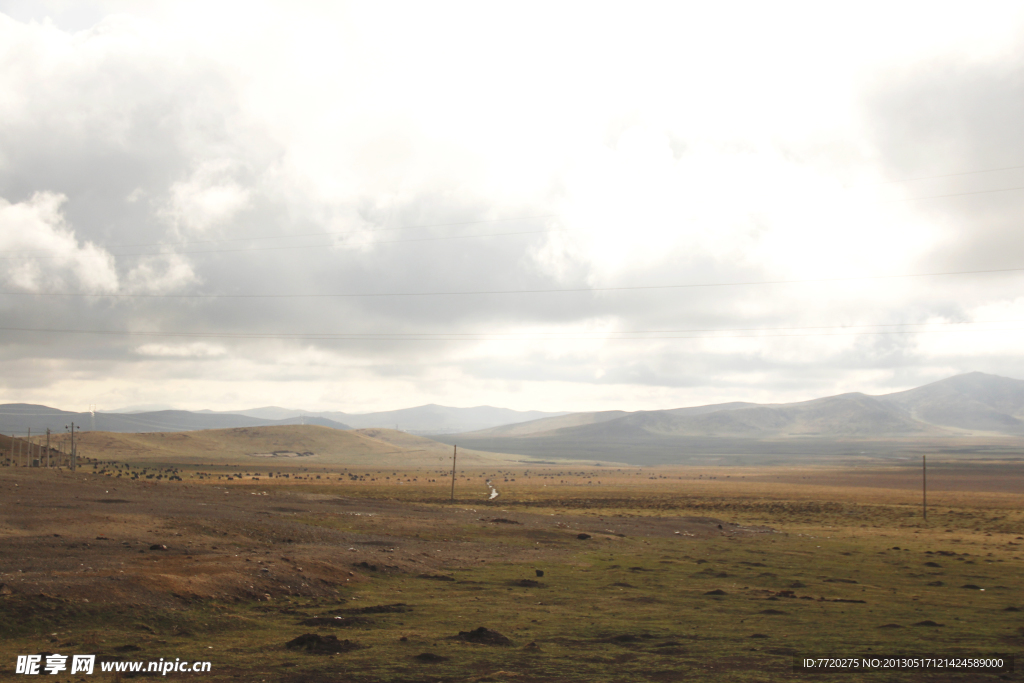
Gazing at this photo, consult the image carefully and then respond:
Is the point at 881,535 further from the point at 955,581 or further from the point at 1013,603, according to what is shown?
the point at 1013,603

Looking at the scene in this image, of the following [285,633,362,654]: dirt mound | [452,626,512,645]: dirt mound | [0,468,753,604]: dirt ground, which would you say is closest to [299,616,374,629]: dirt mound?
[285,633,362,654]: dirt mound

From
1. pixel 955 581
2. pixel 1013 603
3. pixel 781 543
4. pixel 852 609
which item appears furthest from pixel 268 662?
pixel 781 543

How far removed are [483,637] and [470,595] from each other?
23.6ft

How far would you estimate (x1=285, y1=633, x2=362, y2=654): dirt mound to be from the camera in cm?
1368

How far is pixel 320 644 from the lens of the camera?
45.6ft

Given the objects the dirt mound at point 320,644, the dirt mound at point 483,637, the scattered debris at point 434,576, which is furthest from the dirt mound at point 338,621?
the scattered debris at point 434,576

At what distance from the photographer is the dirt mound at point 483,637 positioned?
15.0 meters

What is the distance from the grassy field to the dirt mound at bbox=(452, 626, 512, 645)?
19cm

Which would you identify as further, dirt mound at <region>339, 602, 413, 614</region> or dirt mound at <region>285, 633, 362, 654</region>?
dirt mound at <region>339, 602, 413, 614</region>

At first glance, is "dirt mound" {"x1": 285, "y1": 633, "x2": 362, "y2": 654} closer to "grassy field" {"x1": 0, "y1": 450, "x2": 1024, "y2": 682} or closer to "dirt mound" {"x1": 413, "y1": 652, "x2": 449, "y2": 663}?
"grassy field" {"x1": 0, "y1": 450, "x2": 1024, "y2": 682}

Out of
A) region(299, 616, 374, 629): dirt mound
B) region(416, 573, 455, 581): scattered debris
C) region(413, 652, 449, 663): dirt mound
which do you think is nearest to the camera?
region(413, 652, 449, 663): dirt mound

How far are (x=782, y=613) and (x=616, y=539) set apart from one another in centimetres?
2218

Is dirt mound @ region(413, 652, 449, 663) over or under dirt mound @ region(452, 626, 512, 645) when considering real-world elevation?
over

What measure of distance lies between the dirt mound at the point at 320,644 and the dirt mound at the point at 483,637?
90.1 inches
